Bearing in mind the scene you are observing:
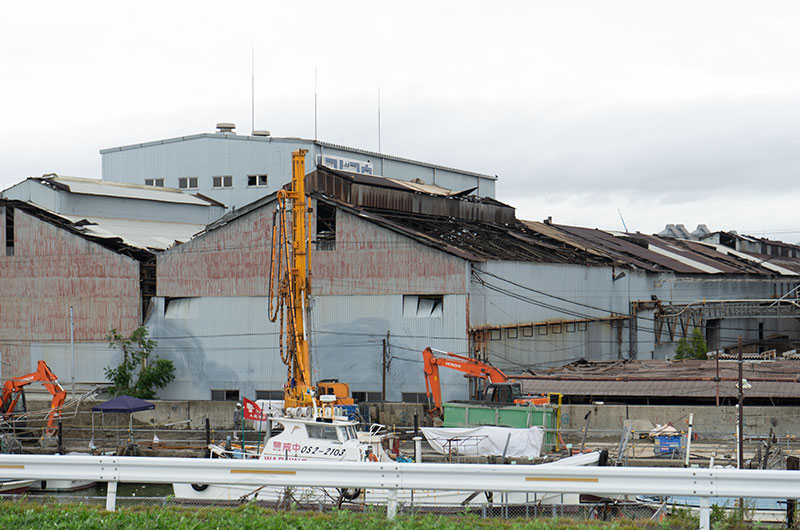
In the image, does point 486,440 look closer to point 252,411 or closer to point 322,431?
point 322,431

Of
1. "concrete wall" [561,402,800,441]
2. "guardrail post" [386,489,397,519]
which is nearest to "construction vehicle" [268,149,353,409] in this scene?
"concrete wall" [561,402,800,441]

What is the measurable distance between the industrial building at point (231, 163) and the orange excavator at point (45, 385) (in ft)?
78.2

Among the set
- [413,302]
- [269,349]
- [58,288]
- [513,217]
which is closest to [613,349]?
[513,217]

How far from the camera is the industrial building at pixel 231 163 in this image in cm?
5894

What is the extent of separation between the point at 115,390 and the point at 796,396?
30.7 m

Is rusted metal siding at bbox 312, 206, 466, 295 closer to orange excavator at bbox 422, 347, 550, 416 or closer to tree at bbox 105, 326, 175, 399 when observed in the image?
orange excavator at bbox 422, 347, 550, 416

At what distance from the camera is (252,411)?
32844 millimetres

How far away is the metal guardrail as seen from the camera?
29.2 feet

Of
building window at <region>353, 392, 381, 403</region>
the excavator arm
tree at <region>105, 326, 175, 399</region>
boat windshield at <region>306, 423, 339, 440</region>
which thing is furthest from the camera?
tree at <region>105, 326, 175, 399</region>

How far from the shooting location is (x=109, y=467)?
32.6 feet

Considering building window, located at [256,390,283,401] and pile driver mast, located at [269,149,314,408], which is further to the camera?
building window, located at [256,390,283,401]

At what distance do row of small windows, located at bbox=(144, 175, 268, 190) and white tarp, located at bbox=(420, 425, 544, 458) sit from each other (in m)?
33.2

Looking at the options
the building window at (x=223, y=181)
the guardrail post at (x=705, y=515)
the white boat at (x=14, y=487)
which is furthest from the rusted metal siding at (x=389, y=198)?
the guardrail post at (x=705, y=515)

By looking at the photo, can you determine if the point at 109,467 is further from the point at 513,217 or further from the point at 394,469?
the point at 513,217
